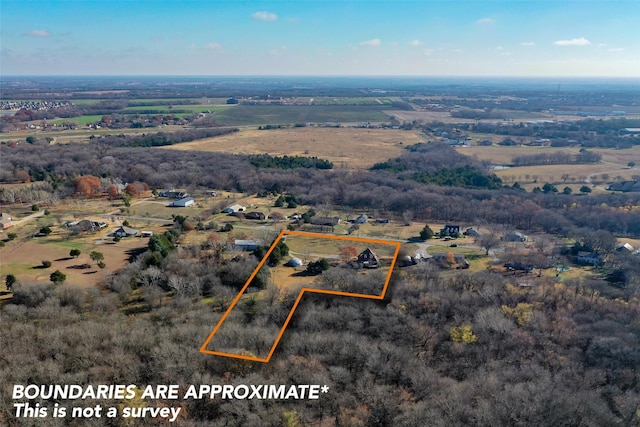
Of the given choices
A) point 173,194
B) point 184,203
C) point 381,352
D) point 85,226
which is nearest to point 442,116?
point 173,194

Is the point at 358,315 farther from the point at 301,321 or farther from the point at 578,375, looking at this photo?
the point at 578,375

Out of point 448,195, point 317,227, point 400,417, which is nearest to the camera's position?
point 400,417

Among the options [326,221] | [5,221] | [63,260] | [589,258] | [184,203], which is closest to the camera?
[63,260]

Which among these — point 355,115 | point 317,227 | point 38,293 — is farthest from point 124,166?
point 355,115

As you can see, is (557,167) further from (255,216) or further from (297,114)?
(297,114)

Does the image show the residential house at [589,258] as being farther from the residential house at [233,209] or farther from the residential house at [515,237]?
the residential house at [233,209]

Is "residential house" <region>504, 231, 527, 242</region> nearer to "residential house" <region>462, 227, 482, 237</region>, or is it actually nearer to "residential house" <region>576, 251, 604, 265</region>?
"residential house" <region>462, 227, 482, 237</region>
